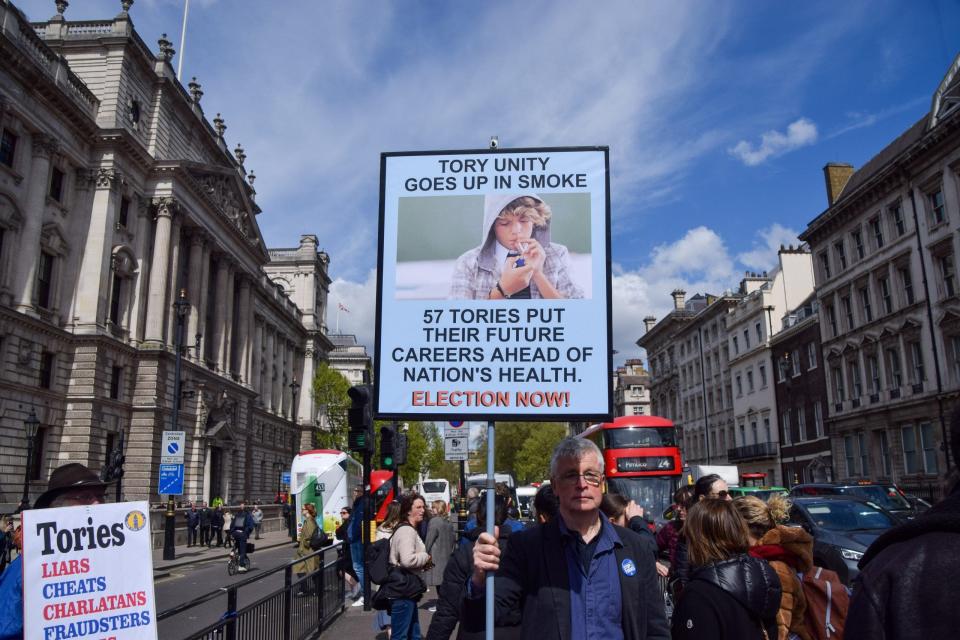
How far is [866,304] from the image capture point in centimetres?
4019

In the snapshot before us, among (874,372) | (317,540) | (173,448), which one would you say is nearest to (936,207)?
(874,372)

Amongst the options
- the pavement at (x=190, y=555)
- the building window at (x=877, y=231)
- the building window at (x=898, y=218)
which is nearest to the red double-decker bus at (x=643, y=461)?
the pavement at (x=190, y=555)

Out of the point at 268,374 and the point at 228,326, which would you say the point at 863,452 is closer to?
the point at 228,326

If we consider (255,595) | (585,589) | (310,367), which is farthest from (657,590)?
(310,367)

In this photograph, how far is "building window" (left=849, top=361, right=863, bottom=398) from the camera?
40625mm

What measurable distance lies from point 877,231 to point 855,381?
860 cm

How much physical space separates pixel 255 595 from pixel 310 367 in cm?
7491

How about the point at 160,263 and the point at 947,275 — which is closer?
the point at 947,275

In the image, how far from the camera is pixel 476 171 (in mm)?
4406

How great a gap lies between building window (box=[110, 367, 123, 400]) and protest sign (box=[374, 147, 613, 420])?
37495 mm

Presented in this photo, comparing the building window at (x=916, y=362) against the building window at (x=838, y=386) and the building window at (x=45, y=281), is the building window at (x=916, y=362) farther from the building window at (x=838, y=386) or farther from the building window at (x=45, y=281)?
the building window at (x=45, y=281)

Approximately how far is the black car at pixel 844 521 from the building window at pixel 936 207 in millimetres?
26199

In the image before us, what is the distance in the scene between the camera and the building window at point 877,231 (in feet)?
126

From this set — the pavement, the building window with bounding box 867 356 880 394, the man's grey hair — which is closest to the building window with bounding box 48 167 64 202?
the pavement
